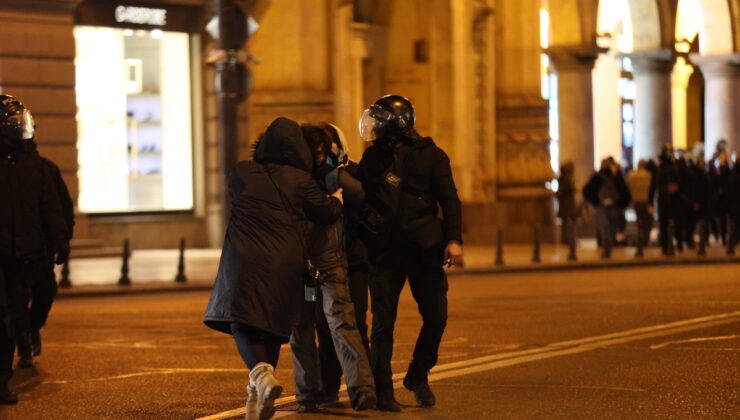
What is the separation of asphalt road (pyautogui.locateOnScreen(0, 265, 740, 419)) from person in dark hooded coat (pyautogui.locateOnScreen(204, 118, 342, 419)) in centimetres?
88

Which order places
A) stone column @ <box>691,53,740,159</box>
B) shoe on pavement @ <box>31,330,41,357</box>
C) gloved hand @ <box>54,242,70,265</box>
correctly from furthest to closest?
stone column @ <box>691,53,740,159</box>
shoe on pavement @ <box>31,330,41,357</box>
gloved hand @ <box>54,242,70,265</box>

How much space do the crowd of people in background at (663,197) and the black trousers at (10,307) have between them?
667 inches

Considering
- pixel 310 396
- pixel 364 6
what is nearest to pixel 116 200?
pixel 364 6

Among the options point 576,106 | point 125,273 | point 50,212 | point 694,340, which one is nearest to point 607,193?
point 576,106

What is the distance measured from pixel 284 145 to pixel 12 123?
2.87m

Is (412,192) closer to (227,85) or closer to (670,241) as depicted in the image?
(227,85)

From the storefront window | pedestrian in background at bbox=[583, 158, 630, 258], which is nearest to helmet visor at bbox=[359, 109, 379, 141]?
the storefront window

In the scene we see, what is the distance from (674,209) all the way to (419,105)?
19.1 feet

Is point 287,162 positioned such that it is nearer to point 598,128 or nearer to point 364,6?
point 364,6

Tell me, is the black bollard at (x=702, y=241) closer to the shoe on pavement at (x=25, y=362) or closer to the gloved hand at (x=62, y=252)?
the shoe on pavement at (x=25, y=362)

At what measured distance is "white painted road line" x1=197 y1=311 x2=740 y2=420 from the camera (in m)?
11.8

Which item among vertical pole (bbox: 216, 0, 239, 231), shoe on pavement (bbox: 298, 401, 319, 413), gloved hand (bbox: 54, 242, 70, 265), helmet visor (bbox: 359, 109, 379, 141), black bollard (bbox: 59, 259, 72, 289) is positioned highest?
vertical pole (bbox: 216, 0, 239, 231)

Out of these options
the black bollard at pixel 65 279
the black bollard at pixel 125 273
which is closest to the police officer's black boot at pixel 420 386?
the black bollard at pixel 65 279

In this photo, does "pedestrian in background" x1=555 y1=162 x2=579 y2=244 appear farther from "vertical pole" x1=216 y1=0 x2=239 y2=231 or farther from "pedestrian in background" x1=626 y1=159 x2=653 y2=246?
"vertical pole" x1=216 y1=0 x2=239 y2=231
